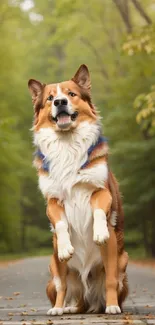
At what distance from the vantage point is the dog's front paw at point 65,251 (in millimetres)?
7227

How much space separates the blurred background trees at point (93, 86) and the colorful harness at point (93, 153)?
34.2 ft

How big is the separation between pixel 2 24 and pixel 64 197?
84.5 ft

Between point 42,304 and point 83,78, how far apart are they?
386 cm

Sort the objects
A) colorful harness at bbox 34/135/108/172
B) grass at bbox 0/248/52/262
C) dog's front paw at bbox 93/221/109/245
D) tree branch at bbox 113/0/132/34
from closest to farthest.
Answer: dog's front paw at bbox 93/221/109/245, colorful harness at bbox 34/135/108/172, tree branch at bbox 113/0/132/34, grass at bbox 0/248/52/262

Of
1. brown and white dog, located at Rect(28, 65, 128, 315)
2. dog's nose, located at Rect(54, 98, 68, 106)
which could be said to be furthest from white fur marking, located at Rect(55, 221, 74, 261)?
dog's nose, located at Rect(54, 98, 68, 106)

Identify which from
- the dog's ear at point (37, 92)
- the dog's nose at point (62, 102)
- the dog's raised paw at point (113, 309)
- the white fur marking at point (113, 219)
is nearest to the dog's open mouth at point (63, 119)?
the dog's nose at point (62, 102)

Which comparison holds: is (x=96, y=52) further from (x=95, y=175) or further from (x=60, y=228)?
(x=60, y=228)

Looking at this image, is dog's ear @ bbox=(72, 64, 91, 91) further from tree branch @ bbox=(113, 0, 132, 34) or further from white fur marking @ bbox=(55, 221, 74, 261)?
tree branch @ bbox=(113, 0, 132, 34)

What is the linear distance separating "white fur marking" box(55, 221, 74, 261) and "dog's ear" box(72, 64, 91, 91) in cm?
146

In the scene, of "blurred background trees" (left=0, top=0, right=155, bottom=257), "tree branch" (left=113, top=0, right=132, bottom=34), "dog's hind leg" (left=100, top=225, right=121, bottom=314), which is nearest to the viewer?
"dog's hind leg" (left=100, top=225, right=121, bottom=314)

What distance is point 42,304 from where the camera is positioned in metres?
10.3

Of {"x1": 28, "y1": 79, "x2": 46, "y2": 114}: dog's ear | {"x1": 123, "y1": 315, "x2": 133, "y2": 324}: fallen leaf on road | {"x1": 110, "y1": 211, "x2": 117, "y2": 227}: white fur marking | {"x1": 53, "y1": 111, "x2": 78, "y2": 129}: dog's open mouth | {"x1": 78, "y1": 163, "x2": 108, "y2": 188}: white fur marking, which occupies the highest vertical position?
{"x1": 28, "y1": 79, "x2": 46, "y2": 114}: dog's ear

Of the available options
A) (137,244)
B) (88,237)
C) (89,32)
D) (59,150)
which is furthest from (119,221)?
(137,244)

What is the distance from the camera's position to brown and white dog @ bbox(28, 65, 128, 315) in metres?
7.42
